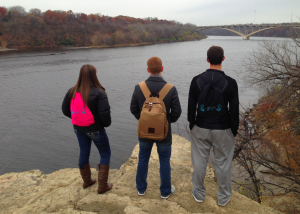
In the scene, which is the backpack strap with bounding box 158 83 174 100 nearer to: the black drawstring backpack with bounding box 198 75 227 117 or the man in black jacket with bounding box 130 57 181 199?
the man in black jacket with bounding box 130 57 181 199

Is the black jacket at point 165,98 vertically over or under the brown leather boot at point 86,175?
over

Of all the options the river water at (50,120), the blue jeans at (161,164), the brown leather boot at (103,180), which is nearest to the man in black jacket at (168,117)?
the blue jeans at (161,164)

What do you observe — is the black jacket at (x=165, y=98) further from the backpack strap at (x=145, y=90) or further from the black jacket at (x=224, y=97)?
the black jacket at (x=224, y=97)

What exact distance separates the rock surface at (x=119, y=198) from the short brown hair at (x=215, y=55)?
1.74 m

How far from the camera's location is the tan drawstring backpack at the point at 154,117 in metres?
2.62

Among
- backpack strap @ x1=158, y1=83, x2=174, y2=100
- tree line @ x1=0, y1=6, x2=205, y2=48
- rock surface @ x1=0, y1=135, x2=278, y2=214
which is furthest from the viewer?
tree line @ x1=0, y1=6, x2=205, y2=48

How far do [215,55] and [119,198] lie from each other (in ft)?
7.01

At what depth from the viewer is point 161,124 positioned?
263 cm

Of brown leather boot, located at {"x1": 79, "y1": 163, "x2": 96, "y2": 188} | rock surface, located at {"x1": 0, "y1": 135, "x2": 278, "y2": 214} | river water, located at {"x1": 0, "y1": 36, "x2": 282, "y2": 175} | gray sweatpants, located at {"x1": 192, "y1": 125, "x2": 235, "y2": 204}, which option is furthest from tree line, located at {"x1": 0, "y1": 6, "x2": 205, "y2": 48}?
gray sweatpants, located at {"x1": 192, "y1": 125, "x2": 235, "y2": 204}

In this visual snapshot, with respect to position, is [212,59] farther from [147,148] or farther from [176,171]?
[176,171]

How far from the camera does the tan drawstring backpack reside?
2625 millimetres

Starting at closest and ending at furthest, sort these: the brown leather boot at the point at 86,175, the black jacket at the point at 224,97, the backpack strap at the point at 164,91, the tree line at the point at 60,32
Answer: the black jacket at the point at 224,97 → the backpack strap at the point at 164,91 → the brown leather boot at the point at 86,175 → the tree line at the point at 60,32

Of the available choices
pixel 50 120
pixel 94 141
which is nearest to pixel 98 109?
pixel 94 141

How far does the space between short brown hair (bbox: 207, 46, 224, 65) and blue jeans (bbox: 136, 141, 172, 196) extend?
1.10 m
